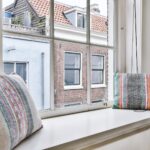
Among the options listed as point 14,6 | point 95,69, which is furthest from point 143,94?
point 14,6

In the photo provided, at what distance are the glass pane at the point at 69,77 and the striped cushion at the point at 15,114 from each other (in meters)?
0.46

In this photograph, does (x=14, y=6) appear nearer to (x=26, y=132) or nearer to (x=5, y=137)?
(x=26, y=132)

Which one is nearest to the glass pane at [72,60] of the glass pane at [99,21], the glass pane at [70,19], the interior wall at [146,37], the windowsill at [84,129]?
the glass pane at [70,19]

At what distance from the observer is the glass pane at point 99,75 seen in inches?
77.4

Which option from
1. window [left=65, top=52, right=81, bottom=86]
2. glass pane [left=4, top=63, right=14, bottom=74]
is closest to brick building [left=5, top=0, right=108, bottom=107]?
window [left=65, top=52, right=81, bottom=86]

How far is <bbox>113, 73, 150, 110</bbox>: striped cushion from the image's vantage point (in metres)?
1.96

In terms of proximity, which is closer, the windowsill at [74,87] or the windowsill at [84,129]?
the windowsill at [84,129]

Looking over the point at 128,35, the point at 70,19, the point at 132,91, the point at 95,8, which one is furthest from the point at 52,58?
the point at 128,35

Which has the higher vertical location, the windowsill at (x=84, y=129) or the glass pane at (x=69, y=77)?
the glass pane at (x=69, y=77)

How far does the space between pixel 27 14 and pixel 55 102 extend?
1.91 feet

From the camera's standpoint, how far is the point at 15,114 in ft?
3.14

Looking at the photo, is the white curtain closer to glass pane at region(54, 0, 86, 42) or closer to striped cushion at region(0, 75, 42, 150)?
glass pane at region(54, 0, 86, 42)

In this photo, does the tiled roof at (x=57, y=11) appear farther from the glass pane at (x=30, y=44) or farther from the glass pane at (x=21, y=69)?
the glass pane at (x=21, y=69)

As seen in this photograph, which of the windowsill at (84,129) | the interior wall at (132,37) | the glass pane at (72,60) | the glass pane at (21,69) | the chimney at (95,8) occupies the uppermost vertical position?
the chimney at (95,8)
